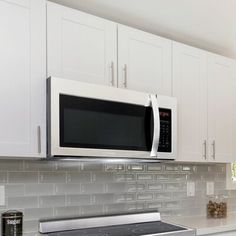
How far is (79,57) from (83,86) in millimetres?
212

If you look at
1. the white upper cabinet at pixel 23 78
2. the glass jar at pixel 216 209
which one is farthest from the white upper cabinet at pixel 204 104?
the white upper cabinet at pixel 23 78

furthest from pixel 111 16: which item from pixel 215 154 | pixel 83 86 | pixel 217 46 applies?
pixel 215 154

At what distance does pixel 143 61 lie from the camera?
2.59 meters

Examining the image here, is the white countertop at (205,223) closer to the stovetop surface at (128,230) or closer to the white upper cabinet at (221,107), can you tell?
the stovetop surface at (128,230)

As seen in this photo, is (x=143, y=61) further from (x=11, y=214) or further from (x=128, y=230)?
(x=11, y=214)

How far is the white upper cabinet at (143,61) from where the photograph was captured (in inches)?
97.7

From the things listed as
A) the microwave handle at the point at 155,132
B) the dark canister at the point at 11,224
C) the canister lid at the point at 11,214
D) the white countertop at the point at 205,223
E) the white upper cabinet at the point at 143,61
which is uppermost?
the white upper cabinet at the point at 143,61

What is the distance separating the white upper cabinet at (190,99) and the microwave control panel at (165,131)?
0.75 feet

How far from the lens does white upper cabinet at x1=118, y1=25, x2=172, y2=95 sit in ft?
8.14

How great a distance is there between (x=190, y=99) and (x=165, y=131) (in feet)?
1.62

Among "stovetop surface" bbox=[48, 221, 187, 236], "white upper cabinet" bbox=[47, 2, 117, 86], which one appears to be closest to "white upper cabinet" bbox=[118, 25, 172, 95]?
"white upper cabinet" bbox=[47, 2, 117, 86]

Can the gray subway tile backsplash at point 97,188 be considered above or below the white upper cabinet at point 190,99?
below

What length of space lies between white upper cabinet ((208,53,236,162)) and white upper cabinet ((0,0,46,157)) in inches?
61.3

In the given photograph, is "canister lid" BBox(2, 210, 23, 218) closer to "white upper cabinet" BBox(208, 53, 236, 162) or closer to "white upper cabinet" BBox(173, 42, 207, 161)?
"white upper cabinet" BBox(173, 42, 207, 161)
